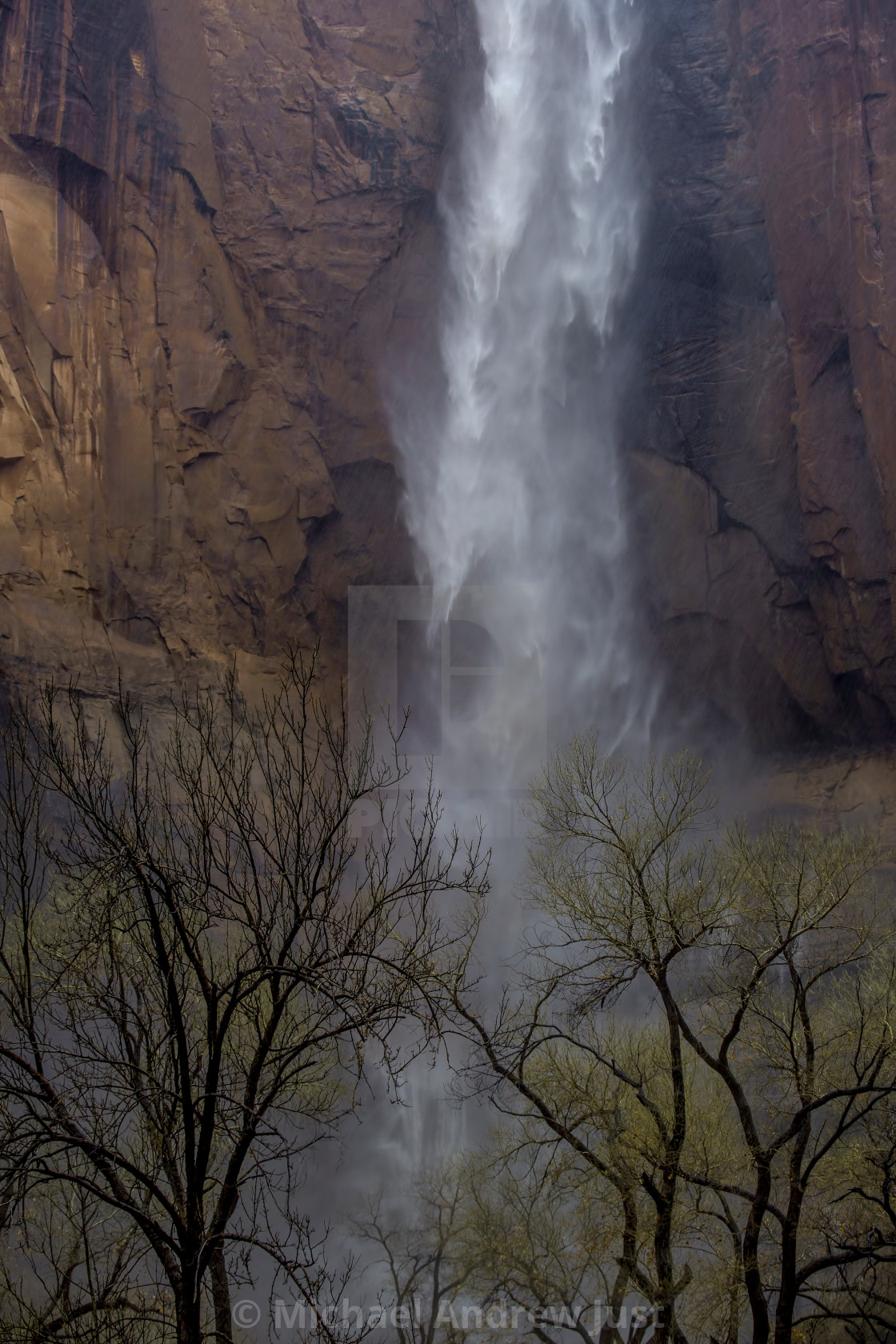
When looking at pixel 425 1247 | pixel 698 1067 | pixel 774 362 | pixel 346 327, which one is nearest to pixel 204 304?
pixel 346 327

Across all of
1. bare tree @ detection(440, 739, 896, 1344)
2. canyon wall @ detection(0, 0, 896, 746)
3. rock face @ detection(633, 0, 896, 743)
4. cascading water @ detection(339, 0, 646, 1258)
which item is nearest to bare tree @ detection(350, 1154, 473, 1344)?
bare tree @ detection(440, 739, 896, 1344)

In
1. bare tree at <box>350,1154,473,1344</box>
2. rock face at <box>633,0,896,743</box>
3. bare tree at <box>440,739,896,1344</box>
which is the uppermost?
rock face at <box>633,0,896,743</box>

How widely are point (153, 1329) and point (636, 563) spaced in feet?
59.8

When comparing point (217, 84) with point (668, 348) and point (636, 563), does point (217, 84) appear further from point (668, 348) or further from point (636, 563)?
point (636, 563)

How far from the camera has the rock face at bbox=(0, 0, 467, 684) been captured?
20359 millimetres

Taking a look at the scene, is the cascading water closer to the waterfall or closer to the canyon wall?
the waterfall

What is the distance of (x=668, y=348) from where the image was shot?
23.2 meters

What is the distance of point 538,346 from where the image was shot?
24.0 m

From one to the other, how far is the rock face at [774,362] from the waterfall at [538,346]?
3.62 ft

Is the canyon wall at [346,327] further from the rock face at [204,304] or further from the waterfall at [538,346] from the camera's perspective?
the waterfall at [538,346]

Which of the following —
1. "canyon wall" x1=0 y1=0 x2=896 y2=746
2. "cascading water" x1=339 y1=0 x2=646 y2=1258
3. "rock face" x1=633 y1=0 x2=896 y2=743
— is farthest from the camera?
"cascading water" x1=339 y1=0 x2=646 y2=1258

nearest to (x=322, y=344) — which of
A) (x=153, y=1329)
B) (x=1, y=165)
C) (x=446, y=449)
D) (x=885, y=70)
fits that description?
(x=446, y=449)

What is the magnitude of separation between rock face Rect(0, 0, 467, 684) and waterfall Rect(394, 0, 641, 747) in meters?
1.00

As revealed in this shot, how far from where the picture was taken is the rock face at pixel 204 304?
20.4 metres
